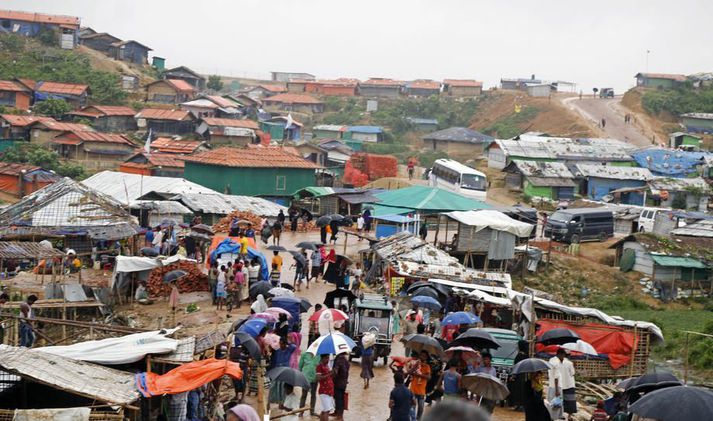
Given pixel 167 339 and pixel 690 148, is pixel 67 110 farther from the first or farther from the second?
pixel 167 339

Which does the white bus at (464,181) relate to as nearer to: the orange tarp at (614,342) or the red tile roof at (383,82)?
the orange tarp at (614,342)

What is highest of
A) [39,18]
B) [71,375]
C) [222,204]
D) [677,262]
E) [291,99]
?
[39,18]

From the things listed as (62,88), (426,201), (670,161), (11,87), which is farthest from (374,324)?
(62,88)

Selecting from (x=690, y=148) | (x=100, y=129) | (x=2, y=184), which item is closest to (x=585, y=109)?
(x=690, y=148)

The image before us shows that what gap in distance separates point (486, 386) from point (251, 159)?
36133 mm

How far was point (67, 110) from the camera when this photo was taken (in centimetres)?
5941

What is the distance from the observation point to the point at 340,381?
13.8 meters

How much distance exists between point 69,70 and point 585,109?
40.5 m

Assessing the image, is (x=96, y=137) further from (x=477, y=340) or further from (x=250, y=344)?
(x=477, y=340)

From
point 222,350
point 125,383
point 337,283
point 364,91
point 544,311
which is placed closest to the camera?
point 125,383

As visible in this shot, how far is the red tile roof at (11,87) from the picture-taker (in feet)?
194

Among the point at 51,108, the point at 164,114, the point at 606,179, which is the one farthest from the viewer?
the point at 164,114

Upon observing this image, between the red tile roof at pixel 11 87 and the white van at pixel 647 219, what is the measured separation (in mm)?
38546

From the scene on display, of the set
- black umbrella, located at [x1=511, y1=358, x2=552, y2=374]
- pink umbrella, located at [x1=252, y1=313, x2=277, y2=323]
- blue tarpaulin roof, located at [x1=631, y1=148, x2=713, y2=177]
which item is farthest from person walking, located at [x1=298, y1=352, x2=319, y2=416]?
blue tarpaulin roof, located at [x1=631, y1=148, x2=713, y2=177]
